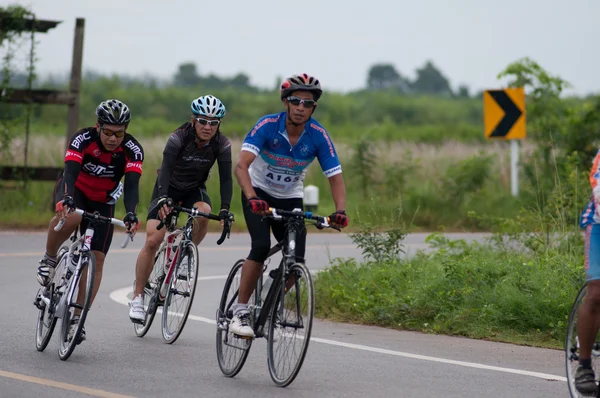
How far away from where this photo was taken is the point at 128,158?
955cm

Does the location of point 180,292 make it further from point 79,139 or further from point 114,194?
point 79,139

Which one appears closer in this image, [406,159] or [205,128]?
[205,128]

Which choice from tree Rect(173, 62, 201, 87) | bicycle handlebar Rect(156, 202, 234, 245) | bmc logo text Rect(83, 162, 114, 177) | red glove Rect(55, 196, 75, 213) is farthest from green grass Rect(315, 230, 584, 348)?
tree Rect(173, 62, 201, 87)

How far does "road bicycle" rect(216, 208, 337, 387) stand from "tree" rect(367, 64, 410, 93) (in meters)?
140

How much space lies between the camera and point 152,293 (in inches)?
409

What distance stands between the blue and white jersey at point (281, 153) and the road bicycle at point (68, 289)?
1244 millimetres

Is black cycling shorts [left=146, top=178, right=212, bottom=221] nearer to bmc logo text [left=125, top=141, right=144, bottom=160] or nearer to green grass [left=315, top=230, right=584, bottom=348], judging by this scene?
bmc logo text [left=125, top=141, right=144, bottom=160]

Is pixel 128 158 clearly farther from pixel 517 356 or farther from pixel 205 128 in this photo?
pixel 517 356

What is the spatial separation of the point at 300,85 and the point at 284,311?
160 cm

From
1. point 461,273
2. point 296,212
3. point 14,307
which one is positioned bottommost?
point 14,307

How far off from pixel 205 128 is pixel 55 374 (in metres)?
2.69

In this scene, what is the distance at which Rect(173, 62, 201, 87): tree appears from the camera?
120 metres

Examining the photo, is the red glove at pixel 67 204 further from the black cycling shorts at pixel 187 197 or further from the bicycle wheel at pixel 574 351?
the bicycle wheel at pixel 574 351

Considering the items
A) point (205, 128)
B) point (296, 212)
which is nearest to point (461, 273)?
point (205, 128)
